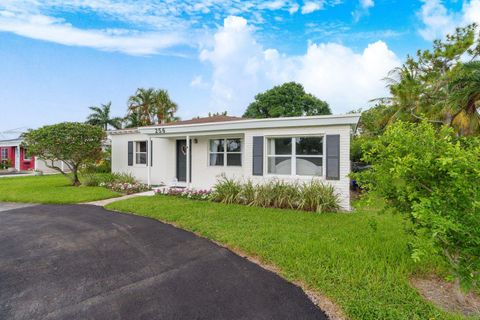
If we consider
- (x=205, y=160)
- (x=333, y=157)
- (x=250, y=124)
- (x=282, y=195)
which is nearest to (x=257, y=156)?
(x=250, y=124)

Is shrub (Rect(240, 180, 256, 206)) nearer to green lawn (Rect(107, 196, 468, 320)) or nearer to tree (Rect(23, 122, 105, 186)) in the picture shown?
green lawn (Rect(107, 196, 468, 320))

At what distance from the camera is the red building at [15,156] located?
78.0ft

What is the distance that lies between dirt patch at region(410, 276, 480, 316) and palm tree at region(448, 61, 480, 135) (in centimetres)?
830

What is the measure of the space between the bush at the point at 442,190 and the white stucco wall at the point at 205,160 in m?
4.82

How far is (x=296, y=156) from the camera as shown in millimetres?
8922

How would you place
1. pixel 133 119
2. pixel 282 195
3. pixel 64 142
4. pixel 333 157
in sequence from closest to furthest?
pixel 333 157, pixel 282 195, pixel 64 142, pixel 133 119

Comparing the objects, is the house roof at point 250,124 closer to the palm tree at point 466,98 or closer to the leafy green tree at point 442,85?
the palm tree at point 466,98

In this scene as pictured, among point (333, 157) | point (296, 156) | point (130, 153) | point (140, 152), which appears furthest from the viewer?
point (130, 153)

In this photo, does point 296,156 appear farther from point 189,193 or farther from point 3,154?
point 3,154

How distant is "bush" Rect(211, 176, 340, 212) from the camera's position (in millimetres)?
7742

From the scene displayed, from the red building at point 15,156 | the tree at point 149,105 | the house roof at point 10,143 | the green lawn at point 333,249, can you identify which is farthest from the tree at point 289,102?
the house roof at point 10,143

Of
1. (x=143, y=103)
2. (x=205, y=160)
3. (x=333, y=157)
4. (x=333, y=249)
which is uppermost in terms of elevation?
(x=143, y=103)

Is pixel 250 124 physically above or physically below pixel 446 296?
above

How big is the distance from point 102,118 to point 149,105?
5763 mm
